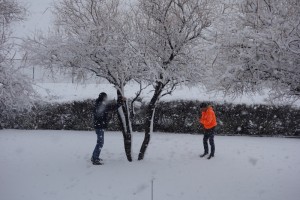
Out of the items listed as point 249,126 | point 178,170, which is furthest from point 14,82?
point 249,126

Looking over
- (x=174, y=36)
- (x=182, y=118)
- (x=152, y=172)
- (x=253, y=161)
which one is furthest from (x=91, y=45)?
(x=182, y=118)

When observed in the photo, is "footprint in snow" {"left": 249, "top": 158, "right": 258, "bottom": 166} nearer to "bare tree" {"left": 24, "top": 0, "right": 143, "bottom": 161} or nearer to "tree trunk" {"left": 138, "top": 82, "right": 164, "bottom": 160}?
"tree trunk" {"left": 138, "top": 82, "right": 164, "bottom": 160}

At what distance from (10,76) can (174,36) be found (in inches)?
127

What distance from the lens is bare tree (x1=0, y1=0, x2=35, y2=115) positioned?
604cm

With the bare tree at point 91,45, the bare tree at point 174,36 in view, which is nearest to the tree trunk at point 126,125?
the bare tree at point 91,45

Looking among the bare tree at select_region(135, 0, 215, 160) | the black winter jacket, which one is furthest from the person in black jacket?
the bare tree at select_region(135, 0, 215, 160)

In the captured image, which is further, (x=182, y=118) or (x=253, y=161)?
(x=182, y=118)

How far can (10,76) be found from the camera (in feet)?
19.8

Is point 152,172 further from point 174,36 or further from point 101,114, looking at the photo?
point 174,36

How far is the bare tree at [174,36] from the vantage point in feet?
21.9

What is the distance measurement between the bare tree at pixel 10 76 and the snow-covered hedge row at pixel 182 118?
5.22 m

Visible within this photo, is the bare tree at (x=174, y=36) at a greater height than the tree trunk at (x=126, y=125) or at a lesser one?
greater

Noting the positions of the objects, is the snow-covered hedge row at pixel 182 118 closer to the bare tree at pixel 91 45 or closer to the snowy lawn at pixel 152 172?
the snowy lawn at pixel 152 172

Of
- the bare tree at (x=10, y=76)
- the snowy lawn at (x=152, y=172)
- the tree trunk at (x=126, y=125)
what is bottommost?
the snowy lawn at (x=152, y=172)
